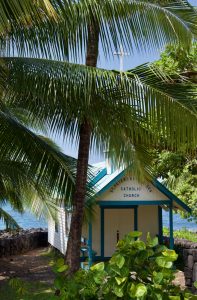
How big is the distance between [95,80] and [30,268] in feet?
40.1

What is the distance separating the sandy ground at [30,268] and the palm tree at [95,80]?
22.1 ft

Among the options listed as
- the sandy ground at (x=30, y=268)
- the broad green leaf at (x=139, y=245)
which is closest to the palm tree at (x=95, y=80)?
the broad green leaf at (x=139, y=245)

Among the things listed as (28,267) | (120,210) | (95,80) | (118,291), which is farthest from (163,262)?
(28,267)

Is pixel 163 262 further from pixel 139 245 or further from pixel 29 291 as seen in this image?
pixel 29 291

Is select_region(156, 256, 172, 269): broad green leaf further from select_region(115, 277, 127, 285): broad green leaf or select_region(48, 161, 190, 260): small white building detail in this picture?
select_region(48, 161, 190, 260): small white building detail

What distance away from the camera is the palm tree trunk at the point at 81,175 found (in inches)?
297

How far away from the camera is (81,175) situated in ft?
25.3

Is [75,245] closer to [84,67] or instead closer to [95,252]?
[84,67]

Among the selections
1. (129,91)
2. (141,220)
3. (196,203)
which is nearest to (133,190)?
(196,203)

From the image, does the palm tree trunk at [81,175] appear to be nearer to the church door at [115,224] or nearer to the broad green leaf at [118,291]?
the broad green leaf at [118,291]

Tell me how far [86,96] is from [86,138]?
918 mm

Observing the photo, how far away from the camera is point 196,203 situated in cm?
1539

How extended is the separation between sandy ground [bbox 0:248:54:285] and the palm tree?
820 cm

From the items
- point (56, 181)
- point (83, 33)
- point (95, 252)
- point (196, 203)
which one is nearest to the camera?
point (83, 33)
